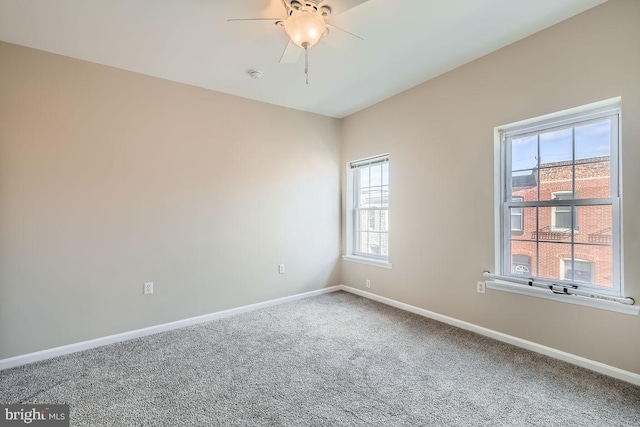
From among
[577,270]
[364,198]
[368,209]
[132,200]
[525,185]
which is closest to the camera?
[577,270]

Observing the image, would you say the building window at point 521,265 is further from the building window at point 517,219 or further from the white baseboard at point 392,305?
the white baseboard at point 392,305

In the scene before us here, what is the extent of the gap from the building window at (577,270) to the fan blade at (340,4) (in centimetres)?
253

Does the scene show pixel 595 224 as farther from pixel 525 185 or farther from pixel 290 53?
pixel 290 53

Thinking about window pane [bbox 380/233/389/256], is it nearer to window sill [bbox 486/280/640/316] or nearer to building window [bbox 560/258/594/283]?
window sill [bbox 486/280/640/316]

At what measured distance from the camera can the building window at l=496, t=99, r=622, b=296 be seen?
7.11 feet

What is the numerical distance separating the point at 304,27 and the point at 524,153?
87.1 inches

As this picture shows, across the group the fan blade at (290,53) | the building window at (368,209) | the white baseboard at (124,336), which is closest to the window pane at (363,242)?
the building window at (368,209)

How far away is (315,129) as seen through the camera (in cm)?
427

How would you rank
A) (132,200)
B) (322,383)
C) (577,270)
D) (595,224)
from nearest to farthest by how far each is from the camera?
1. (322,383)
2. (595,224)
3. (577,270)
4. (132,200)

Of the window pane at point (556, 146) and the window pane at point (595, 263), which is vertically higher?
the window pane at point (556, 146)

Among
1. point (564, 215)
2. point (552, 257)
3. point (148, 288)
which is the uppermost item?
point (564, 215)

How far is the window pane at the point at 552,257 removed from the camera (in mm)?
2416

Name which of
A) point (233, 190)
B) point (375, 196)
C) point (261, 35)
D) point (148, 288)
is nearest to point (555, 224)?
point (375, 196)

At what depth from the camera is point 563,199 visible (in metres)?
2.39
